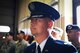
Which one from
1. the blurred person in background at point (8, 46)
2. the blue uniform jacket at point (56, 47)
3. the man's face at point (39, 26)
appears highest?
the man's face at point (39, 26)

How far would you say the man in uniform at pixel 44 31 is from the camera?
135 cm

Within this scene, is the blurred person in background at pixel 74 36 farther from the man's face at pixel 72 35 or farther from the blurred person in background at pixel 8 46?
the blurred person in background at pixel 8 46

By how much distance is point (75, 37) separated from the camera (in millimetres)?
2352

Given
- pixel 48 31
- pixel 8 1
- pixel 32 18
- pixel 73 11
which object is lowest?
pixel 48 31

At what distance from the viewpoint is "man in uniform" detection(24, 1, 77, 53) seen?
4.44ft

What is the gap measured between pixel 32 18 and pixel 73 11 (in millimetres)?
2127

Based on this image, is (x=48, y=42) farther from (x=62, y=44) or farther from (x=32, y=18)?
(x=32, y=18)

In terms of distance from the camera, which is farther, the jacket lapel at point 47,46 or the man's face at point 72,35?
the man's face at point 72,35

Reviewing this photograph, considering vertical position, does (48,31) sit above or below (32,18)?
below

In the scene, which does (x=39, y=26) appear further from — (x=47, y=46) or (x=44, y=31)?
(x=47, y=46)

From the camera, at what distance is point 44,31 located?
1.36 metres

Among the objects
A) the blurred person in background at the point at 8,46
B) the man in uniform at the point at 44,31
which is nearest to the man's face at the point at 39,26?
the man in uniform at the point at 44,31

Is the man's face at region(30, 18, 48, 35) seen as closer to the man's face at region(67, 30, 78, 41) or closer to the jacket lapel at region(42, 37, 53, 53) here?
the jacket lapel at region(42, 37, 53, 53)

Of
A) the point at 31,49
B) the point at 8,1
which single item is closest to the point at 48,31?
the point at 31,49
